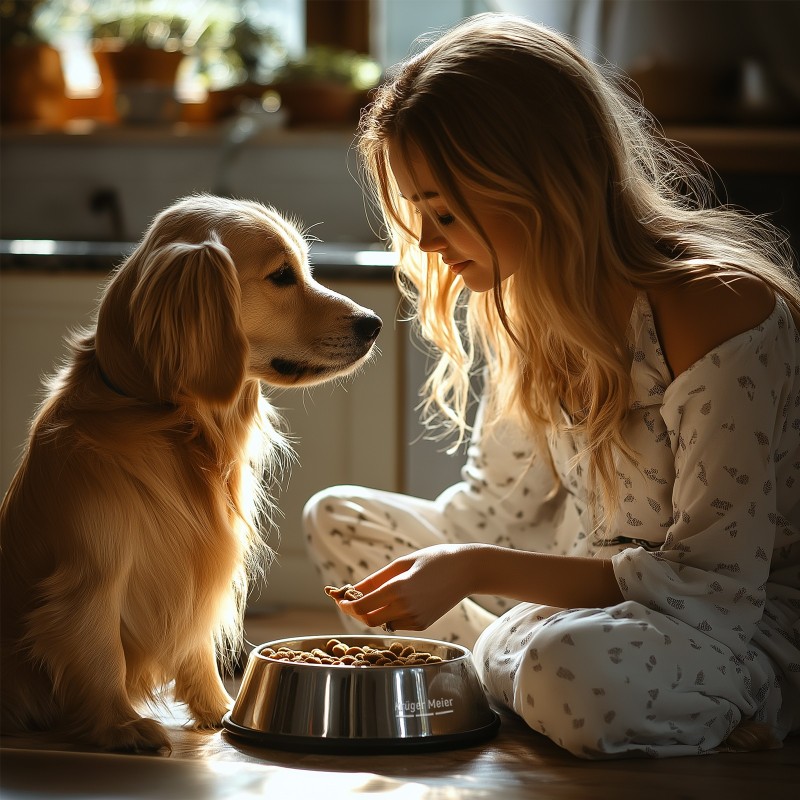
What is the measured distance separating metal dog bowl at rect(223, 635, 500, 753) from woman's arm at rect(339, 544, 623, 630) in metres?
0.08

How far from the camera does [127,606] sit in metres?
1.47

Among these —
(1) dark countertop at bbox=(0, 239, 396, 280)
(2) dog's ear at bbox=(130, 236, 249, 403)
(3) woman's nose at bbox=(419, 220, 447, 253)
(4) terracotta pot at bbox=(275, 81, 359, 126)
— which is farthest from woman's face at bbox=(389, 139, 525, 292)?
(4) terracotta pot at bbox=(275, 81, 359, 126)

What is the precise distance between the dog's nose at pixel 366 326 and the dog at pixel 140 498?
0.14 m

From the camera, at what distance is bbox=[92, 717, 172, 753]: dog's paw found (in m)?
1.41

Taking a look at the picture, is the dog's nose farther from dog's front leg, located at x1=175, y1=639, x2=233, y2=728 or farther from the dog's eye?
dog's front leg, located at x1=175, y1=639, x2=233, y2=728

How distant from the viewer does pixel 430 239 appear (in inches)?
64.7

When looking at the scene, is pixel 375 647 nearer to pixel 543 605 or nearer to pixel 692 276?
pixel 543 605

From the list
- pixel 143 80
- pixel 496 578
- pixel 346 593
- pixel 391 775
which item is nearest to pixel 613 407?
pixel 496 578

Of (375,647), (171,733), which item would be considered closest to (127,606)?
(171,733)

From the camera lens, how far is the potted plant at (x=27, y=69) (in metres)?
3.50

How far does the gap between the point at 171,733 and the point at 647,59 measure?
7.62 feet

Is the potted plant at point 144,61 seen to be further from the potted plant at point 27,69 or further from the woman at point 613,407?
the woman at point 613,407

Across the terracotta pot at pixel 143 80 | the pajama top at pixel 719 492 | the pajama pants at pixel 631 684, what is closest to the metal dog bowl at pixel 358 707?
the pajama pants at pixel 631 684

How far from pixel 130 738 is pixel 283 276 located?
66cm
